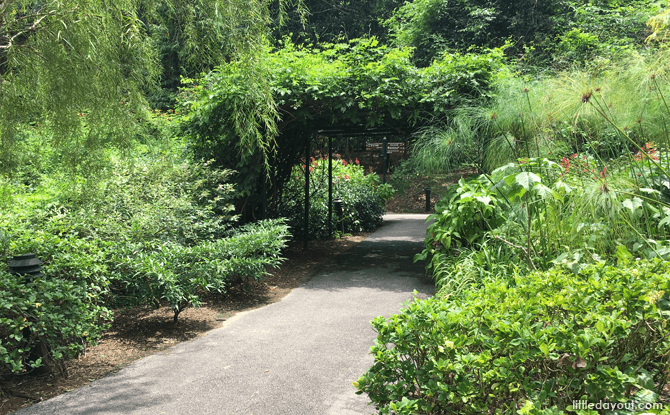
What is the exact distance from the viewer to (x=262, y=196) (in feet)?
25.4

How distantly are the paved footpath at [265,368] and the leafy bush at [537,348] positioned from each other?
983mm

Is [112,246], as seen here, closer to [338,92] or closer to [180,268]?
[180,268]

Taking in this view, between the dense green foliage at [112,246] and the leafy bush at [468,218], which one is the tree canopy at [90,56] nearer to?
the dense green foliage at [112,246]

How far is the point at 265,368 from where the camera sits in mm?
3520

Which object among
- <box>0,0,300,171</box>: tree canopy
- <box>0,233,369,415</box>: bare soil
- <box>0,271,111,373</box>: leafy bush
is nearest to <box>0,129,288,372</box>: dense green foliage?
<box>0,271,111,373</box>: leafy bush

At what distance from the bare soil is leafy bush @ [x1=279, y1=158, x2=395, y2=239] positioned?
8.93 ft

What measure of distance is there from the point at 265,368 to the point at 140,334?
5.38 feet

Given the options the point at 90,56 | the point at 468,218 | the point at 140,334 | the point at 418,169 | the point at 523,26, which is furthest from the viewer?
the point at 523,26

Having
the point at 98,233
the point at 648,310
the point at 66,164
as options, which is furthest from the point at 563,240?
the point at 98,233

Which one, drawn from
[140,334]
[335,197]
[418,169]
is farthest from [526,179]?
[335,197]

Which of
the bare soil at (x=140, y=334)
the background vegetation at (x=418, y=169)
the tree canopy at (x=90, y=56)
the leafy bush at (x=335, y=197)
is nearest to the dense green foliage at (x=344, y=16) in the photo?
the leafy bush at (x=335, y=197)

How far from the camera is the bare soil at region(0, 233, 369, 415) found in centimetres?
321

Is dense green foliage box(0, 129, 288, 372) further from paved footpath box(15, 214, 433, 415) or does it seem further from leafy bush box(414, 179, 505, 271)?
leafy bush box(414, 179, 505, 271)

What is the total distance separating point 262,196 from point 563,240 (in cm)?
524
